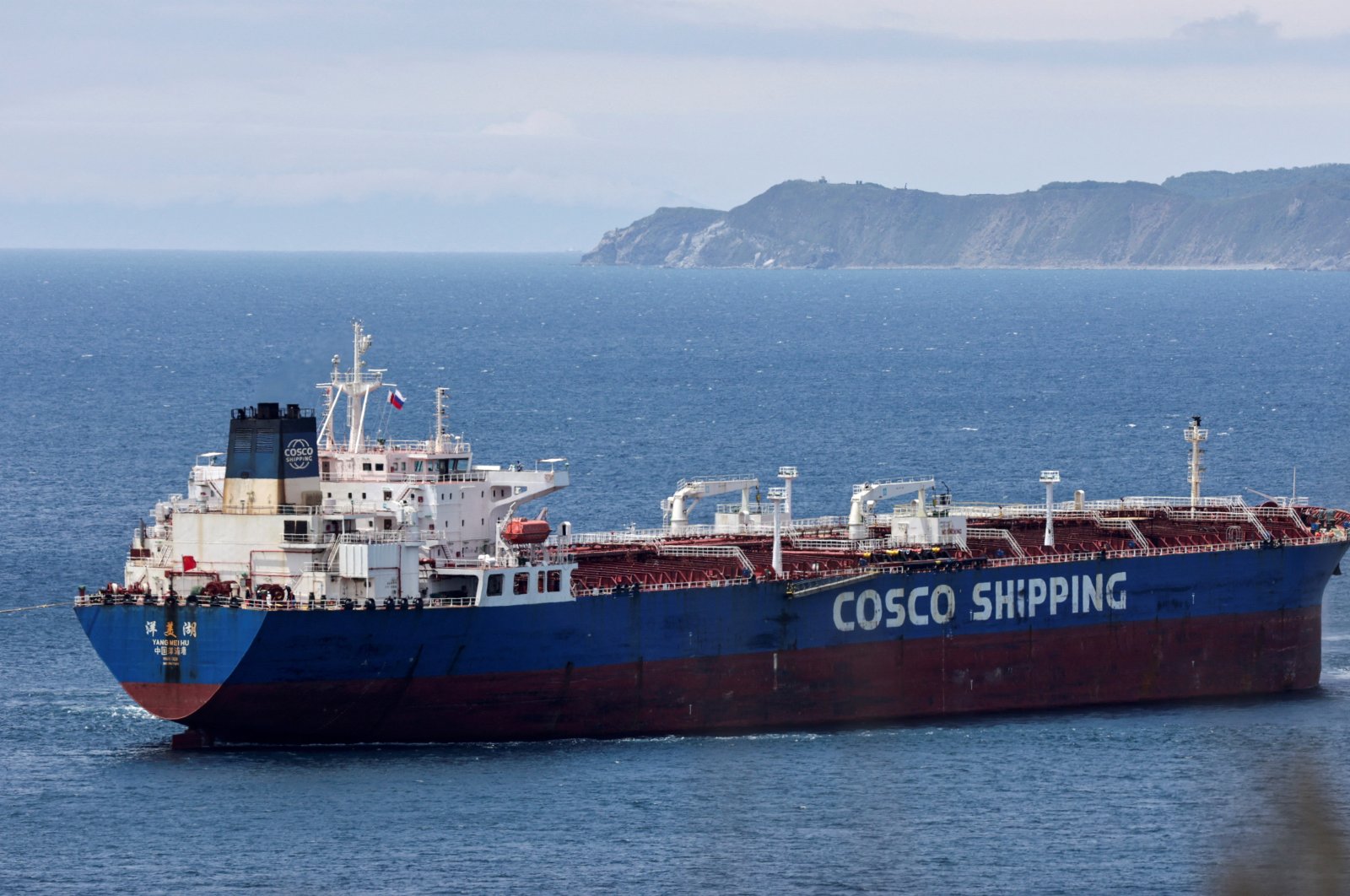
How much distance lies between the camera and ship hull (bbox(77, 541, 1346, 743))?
58625 millimetres

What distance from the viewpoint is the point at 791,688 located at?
64812 mm

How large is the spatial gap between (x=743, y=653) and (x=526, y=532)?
6890 mm

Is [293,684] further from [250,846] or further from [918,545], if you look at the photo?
[918,545]

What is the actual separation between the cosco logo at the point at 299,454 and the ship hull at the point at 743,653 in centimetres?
488

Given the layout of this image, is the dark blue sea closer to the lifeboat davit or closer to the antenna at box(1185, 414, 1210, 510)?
the lifeboat davit

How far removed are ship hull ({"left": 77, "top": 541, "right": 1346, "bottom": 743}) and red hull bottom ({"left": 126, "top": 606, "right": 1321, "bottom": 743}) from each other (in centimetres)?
5

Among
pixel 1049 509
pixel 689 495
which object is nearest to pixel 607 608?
pixel 689 495

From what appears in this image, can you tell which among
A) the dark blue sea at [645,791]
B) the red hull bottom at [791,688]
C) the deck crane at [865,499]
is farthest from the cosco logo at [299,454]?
the deck crane at [865,499]

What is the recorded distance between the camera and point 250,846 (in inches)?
2012

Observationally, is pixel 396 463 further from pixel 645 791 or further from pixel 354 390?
pixel 645 791

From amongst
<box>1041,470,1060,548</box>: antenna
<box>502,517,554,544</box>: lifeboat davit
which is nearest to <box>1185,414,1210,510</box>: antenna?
<box>1041,470,1060,548</box>: antenna

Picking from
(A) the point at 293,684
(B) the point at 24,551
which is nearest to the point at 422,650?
(A) the point at 293,684

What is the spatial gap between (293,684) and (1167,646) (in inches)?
1058

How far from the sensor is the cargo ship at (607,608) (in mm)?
58969
